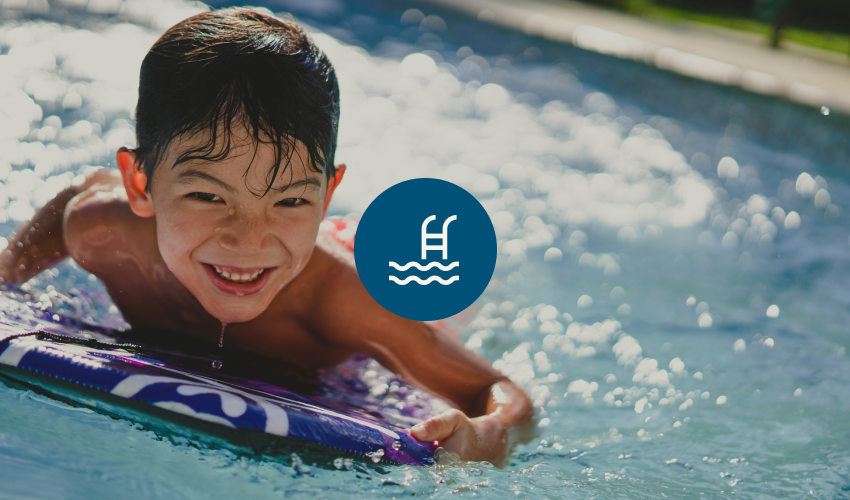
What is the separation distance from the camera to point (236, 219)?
7.29 ft

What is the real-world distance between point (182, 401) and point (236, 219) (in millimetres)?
526

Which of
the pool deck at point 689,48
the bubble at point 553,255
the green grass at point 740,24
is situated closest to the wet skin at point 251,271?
the bubble at point 553,255

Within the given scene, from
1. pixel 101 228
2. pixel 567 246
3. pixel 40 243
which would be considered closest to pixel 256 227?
Answer: pixel 101 228

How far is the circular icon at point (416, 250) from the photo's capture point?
2.86 m

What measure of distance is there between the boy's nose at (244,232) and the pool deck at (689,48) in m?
6.37

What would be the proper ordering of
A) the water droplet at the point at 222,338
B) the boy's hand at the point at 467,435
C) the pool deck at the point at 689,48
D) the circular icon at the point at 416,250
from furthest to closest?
1. the pool deck at the point at 689,48
2. the circular icon at the point at 416,250
3. the water droplet at the point at 222,338
4. the boy's hand at the point at 467,435

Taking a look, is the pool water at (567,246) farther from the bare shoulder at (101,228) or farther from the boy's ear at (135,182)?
the boy's ear at (135,182)

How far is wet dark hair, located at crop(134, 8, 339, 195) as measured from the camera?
2170mm

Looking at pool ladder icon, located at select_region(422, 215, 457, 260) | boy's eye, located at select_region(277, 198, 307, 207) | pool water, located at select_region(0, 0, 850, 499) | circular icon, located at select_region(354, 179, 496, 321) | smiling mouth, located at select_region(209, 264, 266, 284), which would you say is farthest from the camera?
→ pool ladder icon, located at select_region(422, 215, 457, 260)

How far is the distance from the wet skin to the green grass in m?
9.44

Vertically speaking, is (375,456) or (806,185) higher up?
(806,185)

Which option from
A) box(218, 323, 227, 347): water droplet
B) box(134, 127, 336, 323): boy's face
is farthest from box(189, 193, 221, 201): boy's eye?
box(218, 323, 227, 347): water droplet

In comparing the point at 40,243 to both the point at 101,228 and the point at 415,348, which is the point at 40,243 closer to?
the point at 101,228

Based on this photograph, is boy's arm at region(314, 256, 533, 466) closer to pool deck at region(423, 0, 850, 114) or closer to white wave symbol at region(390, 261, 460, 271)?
white wave symbol at region(390, 261, 460, 271)
